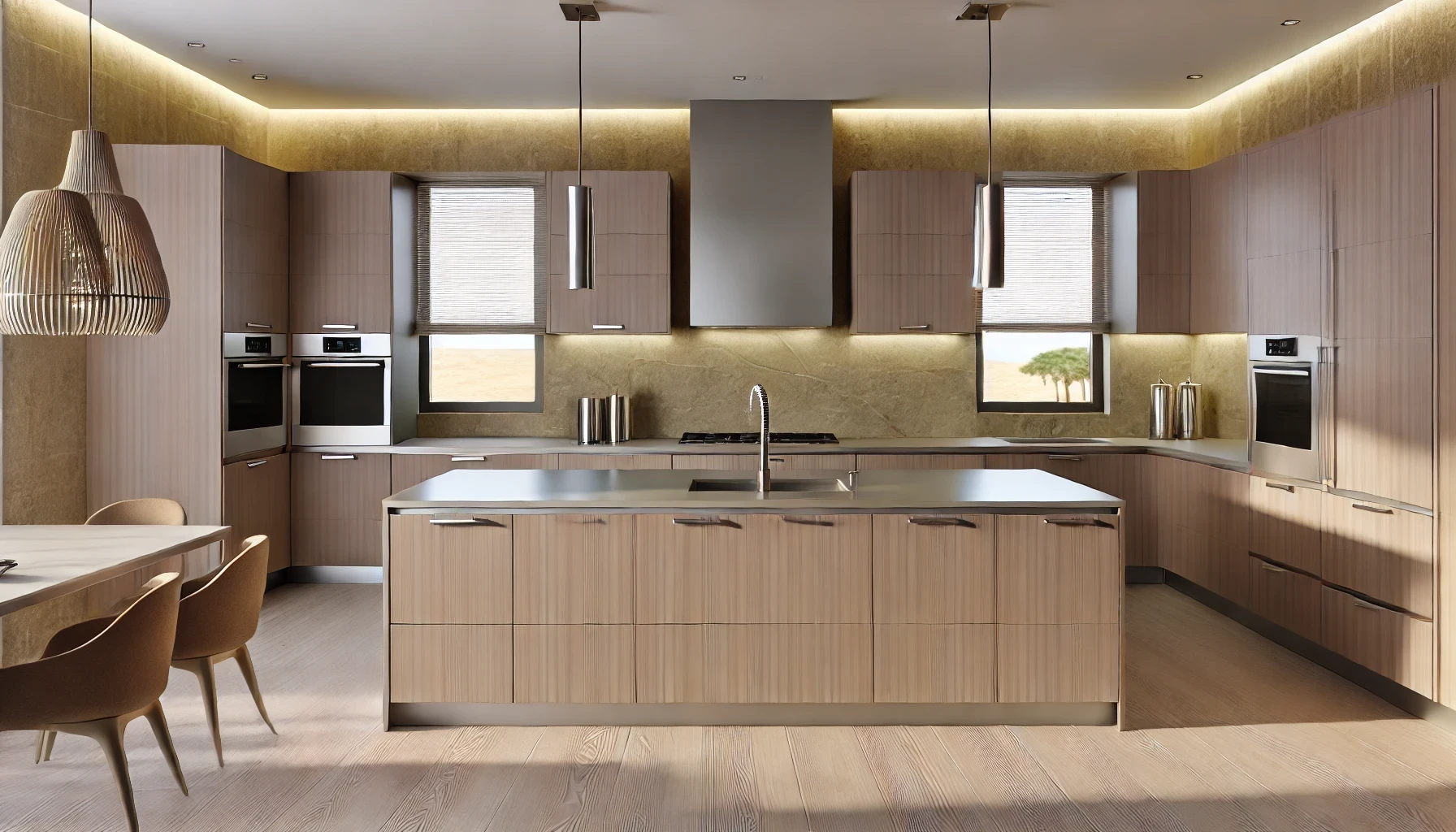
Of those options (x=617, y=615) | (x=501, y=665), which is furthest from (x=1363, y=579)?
(x=501, y=665)

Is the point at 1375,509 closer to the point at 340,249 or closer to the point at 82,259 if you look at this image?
the point at 82,259

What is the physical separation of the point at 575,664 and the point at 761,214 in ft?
10.1

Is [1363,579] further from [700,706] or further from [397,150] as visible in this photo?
[397,150]

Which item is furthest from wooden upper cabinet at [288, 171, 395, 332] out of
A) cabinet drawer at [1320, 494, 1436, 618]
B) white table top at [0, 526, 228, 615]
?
cabinet drawer at [1320, 494, 1436, 618]

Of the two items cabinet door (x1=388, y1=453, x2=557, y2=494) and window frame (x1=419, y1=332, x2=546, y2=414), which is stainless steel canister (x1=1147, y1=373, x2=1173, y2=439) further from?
window frame (x1=419, y1=332, x2=546, y2=414)

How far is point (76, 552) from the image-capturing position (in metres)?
2.99

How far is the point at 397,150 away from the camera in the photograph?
6105mm

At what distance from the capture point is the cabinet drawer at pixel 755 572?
11.1ft

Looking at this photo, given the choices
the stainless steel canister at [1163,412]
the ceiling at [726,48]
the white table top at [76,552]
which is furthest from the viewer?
the stainless steel canister at [1163,412]

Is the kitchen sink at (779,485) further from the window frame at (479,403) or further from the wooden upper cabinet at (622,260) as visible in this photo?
the window frame at (479,403)

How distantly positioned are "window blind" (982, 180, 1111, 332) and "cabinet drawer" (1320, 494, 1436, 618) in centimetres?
227

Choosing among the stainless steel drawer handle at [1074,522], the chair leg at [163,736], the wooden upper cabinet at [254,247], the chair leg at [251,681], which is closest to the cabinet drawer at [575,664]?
the chair leg at [251,681]

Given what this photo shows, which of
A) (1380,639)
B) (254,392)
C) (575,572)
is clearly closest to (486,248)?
(254,392)

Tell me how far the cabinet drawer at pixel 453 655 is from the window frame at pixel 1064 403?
381 centimetres
